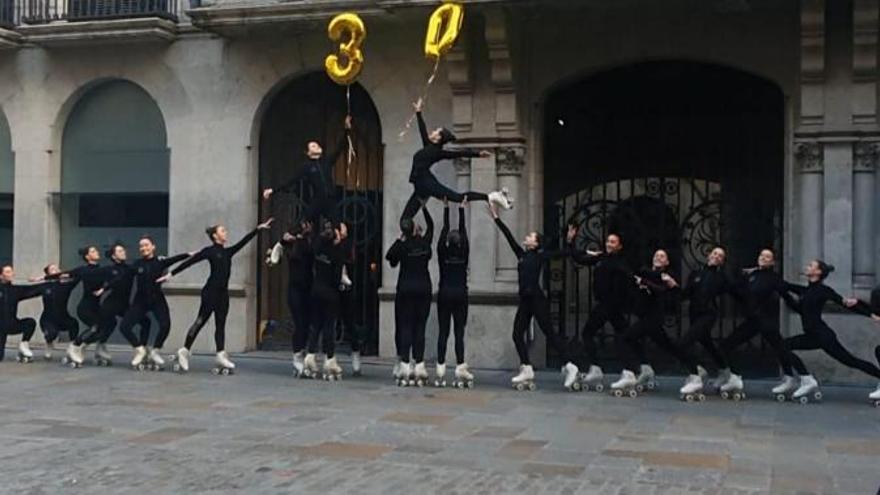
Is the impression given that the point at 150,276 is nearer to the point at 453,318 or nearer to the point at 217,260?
the point at 217,260

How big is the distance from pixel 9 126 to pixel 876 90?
→ 13.6 m

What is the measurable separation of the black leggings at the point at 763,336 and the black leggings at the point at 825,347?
84 millimetres

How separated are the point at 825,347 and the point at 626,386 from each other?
7.30 feet

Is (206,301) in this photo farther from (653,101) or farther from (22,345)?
(653,101)

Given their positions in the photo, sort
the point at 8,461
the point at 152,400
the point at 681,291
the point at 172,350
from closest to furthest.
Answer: the point at 8,461, the point at 152,400, the point at 681,291, the point at 172,350

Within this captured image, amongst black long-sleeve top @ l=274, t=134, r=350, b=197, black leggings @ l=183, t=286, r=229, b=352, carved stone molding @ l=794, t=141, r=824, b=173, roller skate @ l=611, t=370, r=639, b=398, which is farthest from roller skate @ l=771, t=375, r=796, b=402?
black leggings @ l=183, t=286, r=229, b=352

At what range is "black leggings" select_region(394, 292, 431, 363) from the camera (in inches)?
525

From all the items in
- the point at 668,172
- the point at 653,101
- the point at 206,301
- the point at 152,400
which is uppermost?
the point at 653,101

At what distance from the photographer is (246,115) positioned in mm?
17125

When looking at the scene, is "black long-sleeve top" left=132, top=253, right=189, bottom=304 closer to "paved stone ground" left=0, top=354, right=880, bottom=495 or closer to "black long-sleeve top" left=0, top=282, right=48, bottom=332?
"paved stone ground" left=0, top=354, right=880, bottom=495

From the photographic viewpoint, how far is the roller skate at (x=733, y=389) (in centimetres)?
1253

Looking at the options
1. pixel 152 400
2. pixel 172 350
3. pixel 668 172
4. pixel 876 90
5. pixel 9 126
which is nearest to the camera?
pixel 152 400

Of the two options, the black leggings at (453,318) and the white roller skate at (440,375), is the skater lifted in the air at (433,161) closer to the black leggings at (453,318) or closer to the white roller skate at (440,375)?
the black leggings at (453,318)

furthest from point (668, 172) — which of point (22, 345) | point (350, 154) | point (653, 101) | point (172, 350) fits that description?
point (22, 345)
